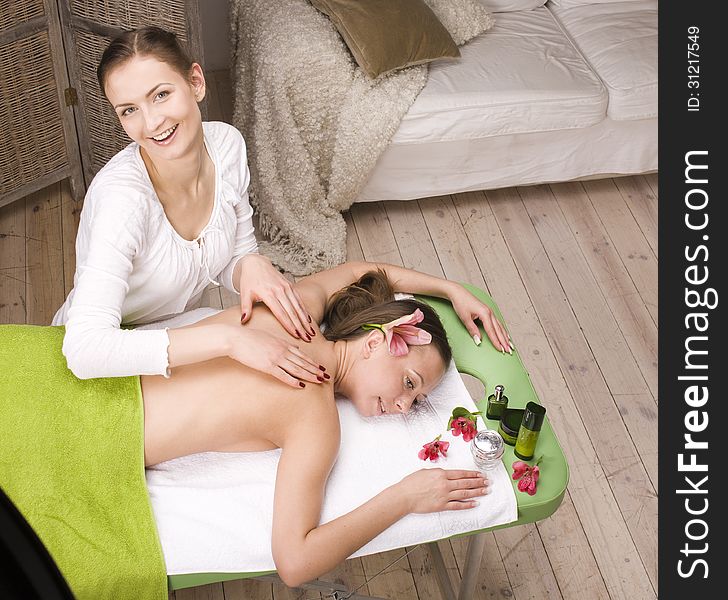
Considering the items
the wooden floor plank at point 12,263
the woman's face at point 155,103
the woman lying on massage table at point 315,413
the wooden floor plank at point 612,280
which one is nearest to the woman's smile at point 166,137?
the woman's face at point 155,103

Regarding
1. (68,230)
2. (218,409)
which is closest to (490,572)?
(218,409)

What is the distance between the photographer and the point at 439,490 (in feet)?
4.90

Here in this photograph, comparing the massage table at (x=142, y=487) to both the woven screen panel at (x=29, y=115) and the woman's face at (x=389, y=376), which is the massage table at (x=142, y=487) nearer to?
the woman's face at (x=389, y=376)

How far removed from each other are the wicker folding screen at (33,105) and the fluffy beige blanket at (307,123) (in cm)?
60

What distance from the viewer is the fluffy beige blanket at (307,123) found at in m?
2.65

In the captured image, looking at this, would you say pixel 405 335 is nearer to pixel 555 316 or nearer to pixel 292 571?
pixel 292 571

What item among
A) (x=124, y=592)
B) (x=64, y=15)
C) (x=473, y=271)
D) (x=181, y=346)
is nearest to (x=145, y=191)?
(x=181, y=346)

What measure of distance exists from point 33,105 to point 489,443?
187 cm

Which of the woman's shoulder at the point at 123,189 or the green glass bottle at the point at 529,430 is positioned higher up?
the woman's shoulder at the point at 123,189

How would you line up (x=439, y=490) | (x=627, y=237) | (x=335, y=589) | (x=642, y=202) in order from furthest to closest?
(x=642, y=202) → (x=627, y=237) → (x=335, y=589) → (x=439, y=490)

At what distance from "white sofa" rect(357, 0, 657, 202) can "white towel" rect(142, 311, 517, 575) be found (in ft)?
4.34

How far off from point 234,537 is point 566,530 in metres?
1.05

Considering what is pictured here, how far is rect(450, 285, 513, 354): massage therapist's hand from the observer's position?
1.84m

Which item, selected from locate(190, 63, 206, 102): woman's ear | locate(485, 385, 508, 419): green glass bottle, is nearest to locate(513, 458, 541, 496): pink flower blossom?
locate(485, 385, 508, 419): green glass bottle
